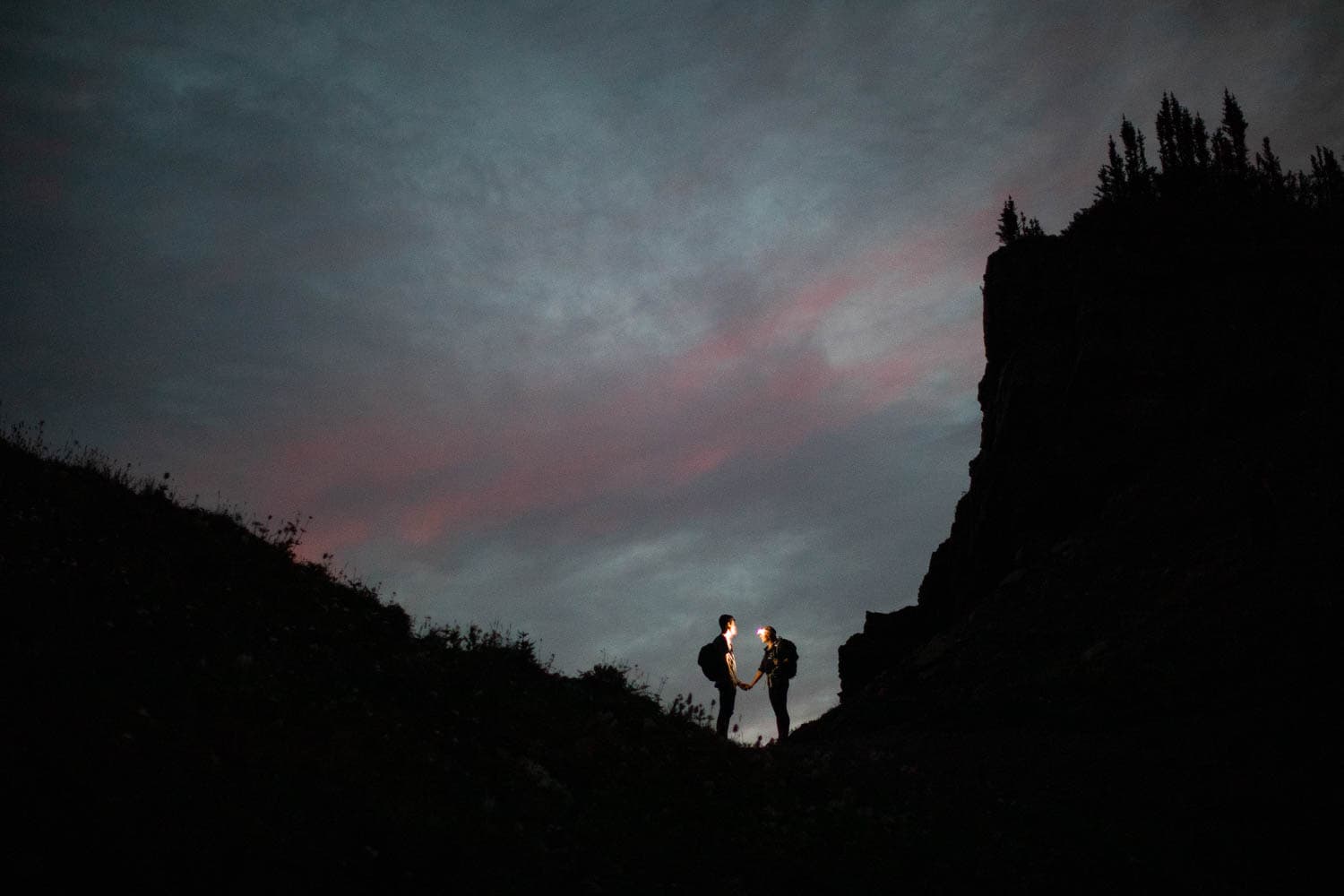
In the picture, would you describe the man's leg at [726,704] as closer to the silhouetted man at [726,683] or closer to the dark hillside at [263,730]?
the silhouetted man at [726,683]

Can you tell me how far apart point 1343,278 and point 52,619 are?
40.6 meters

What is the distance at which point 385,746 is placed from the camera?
8.64 metres

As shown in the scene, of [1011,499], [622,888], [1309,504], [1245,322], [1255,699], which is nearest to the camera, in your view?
[622,888]

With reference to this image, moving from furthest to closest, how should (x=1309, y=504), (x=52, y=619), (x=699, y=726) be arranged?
(x=1309, y=504)
(x=699, y=726)
(x=52, y=619)

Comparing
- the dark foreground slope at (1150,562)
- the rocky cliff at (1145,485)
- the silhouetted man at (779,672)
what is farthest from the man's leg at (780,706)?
the rocky cliff at (1145,485)

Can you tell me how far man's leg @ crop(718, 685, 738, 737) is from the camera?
18.3 metres

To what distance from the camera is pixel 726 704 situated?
Result: 61.2 feet

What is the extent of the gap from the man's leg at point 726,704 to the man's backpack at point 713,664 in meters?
0.28

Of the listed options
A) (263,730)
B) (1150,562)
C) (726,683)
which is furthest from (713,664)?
(1150,562)

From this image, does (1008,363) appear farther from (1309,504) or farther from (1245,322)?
(1309,504)

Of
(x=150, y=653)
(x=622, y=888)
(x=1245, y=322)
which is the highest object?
(x=1245, y=322)

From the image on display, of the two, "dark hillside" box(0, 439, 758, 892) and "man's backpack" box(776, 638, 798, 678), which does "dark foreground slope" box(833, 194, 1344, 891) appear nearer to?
"man's backpack" box(776, 638, 798, 678)

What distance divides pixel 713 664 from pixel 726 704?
895 millimetres

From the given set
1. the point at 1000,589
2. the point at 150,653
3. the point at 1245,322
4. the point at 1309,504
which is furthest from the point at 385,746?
the point at 1245,322
